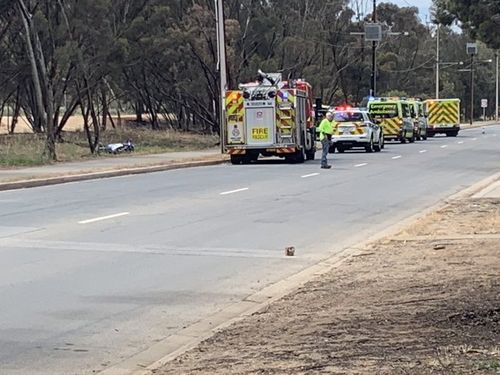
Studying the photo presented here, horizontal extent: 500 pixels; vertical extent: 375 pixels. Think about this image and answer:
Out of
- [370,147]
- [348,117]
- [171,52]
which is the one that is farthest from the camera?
[171,52]

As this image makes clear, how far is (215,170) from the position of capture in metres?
29.6

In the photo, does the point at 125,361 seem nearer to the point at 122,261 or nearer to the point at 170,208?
the point at 122,261

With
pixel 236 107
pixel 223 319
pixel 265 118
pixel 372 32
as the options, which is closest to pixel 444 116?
pixel 372 32

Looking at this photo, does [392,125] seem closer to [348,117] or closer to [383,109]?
[383,109]

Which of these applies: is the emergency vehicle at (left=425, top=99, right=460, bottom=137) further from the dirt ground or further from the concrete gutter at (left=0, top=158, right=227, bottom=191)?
the dirt ground

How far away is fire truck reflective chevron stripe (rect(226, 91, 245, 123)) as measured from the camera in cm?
3219

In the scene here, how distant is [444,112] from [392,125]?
1323 centimetres

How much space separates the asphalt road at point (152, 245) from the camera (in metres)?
8.10

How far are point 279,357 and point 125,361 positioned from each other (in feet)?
4.17

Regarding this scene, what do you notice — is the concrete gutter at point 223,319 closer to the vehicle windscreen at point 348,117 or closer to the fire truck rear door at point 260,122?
the fire truck rear door at point 260,122

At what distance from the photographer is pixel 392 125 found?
51.4 meters

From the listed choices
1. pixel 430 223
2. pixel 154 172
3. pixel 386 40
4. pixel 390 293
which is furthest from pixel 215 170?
pixel 386 40

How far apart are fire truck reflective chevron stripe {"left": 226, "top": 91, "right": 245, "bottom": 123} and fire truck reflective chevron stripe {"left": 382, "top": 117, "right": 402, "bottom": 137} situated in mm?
20468

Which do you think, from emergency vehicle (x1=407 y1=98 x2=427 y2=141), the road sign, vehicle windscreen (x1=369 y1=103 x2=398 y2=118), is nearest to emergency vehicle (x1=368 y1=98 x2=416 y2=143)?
vehicle windscreen (x1=369 y1=103 x2=398 y2=118)
